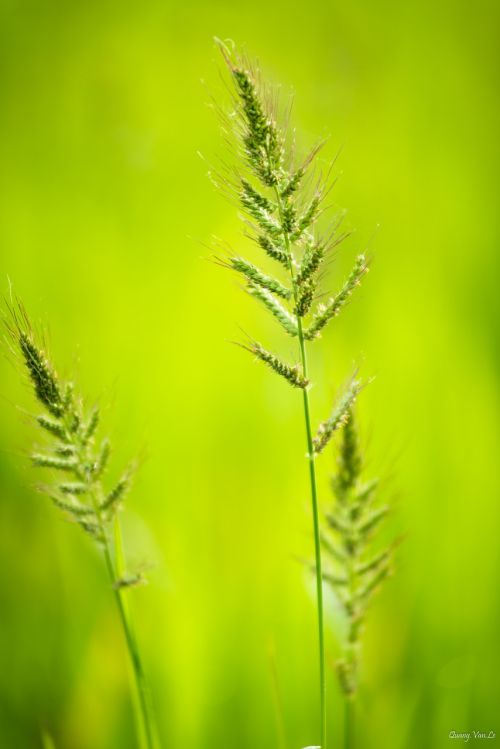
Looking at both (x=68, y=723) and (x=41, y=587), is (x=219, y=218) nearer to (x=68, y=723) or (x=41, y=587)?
(x=41, y=587)

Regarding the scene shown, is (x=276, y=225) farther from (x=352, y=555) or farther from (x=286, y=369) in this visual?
(x=352, y=555)

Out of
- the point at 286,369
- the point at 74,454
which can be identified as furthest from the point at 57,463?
the point at 286,369

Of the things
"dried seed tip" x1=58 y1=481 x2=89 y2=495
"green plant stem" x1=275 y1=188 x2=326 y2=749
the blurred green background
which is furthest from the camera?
the blurred green background

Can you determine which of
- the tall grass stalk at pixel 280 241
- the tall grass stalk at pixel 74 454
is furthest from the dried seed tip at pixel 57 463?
the tall grass stalk at pixel 280 241

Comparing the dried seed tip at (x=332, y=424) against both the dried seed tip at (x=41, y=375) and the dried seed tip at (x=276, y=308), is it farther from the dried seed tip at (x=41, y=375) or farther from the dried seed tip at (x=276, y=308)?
the dried seed tip at (x=41, y=375)

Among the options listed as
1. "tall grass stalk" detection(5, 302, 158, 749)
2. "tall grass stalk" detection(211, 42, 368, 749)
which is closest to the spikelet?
"tall grass stalk" detection(5, 302, 158, 749)

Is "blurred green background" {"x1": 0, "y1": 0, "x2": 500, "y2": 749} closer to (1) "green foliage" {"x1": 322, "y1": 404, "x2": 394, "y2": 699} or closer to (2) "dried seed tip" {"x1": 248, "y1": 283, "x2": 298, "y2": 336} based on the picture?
(1) "green foliage" {"x1": 322, "y1": 404, "x2": 394, "y2": 699}
